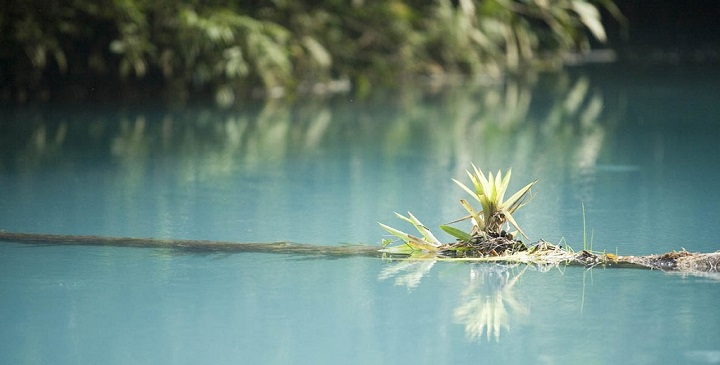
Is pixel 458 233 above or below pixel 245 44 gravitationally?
below

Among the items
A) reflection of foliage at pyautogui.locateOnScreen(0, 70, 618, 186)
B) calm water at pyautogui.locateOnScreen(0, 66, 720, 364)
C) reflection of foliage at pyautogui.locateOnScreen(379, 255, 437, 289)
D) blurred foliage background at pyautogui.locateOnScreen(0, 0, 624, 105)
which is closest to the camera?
calm water at pyautogui.locateOnScreen(0, 66, 720, 364)

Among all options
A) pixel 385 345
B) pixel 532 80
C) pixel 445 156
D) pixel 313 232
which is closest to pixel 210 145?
pixel 445 156

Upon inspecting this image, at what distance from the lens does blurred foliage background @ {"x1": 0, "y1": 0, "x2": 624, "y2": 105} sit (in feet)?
24.2

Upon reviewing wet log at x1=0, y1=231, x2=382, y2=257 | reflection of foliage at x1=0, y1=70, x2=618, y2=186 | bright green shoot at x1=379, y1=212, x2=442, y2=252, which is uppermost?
reflection of foliage at x1=0, y1=70, x2=618, y2=186

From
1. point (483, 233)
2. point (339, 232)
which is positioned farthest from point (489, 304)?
point (339, 232)

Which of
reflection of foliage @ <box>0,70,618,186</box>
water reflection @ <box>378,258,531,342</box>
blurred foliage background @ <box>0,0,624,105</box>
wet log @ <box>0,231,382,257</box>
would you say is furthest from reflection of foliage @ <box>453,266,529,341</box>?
blurred foliage background @ <box>0,0,624,105</box>

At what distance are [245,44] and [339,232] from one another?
15.7 ft

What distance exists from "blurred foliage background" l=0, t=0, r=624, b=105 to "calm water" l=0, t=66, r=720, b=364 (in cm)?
111

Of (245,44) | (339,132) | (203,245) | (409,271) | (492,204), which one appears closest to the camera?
(409,271)

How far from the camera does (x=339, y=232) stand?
10.3 ft

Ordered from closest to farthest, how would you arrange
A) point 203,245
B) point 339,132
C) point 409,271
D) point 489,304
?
1. point 489,304
2. point 409,271
3. point 203,245
4. point 339,132

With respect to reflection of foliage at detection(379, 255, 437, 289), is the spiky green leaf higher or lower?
higher

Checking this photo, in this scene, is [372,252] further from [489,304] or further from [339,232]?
[489,304]

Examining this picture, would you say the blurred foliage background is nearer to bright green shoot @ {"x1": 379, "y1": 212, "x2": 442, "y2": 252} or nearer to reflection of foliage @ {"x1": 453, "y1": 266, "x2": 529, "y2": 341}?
bright green shoot @ {"x1": 379, "y1": 212, "x2": 442, "y2": 252}
